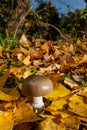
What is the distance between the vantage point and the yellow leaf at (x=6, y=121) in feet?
5.42

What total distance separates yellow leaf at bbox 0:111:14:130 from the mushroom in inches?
8.5

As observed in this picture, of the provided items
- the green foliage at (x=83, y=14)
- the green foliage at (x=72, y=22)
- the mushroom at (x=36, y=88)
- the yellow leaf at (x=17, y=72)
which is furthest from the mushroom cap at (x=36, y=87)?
the green foliage at (x=83, y=14)

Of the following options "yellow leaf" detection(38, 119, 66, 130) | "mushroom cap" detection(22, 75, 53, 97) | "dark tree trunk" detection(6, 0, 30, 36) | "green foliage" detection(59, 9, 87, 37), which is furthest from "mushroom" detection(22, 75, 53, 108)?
"green foliage" detection(59, 9, 87, 37)

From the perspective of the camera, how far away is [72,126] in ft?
5.71

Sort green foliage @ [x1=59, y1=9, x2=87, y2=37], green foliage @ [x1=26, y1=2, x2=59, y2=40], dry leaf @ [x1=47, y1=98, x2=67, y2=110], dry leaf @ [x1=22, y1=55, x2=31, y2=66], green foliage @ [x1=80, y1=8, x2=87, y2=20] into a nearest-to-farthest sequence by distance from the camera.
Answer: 1. dry leaf @ [x1=47, y1=98, x2=67, y2=110]
2. dry leaf @ [x1=22, y1=55, x2=31, y2=66]
3. green foliage @ [x1=26, y1=2, x2=59, y2=40]
4. green foliage @ [x1=80, y1=8, x2=87, y2=20]
5. green foliage @ [x1=59, y1=9, x2=87, y2=37]

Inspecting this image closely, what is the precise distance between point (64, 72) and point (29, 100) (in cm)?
98

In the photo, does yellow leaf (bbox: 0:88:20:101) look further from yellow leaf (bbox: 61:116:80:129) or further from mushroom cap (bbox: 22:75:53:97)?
yellow leaf (bbox: 61:116:80:129)

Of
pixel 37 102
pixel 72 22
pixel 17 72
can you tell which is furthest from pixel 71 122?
pixel 72 22

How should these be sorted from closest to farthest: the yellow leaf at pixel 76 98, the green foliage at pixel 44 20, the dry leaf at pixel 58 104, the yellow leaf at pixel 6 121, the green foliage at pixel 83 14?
the yellow leaf at pixel 6 121, the dry leaf at pixel 58 104, the yellow leaf at pixel 76 98, the green foliage at pixel 44 20, the green foliage at pixel 83 14

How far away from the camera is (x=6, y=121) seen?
66.9 inches

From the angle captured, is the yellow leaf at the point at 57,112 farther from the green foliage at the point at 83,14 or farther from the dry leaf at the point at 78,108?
the green foliage at the point at 83,14

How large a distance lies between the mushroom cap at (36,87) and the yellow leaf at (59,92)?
0.13 metres

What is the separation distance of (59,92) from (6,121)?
0.56 m

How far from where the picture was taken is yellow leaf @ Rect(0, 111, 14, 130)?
65.1 inches
